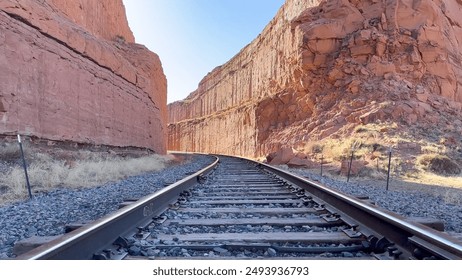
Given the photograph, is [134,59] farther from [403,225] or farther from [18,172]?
[403,225]

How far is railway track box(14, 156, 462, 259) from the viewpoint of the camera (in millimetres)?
2605

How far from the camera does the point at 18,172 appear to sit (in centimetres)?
808

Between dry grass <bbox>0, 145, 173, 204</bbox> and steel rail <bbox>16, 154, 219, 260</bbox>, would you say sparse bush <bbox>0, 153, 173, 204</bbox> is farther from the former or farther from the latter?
steel rail <bbox>16, 154, 219, 260</bbox>

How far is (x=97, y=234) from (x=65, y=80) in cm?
1150

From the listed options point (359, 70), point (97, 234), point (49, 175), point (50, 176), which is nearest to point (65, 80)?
point (49, 175)

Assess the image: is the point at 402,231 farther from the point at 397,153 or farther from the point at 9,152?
the point at 397,153

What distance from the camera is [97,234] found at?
111 inches

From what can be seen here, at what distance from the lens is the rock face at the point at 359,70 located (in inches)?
971

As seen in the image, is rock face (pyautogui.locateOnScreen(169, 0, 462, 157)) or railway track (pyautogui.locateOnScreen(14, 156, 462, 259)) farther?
rock face (pyautogui.locateOnScreen(169, 0, 462, 157))

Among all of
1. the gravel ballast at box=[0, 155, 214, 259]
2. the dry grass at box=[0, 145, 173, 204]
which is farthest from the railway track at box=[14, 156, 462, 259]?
the dry grass at box=[0, 145, 173, 204]

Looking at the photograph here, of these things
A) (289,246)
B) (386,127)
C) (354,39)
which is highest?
(354,39)
